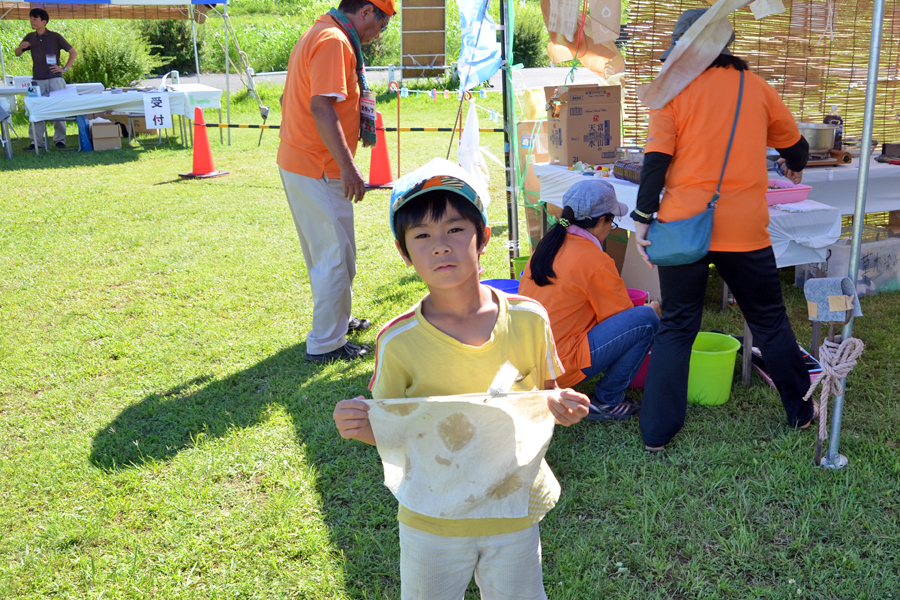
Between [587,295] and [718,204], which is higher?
[718,204]

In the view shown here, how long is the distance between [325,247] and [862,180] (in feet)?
9.30

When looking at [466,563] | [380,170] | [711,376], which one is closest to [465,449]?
[466,563]

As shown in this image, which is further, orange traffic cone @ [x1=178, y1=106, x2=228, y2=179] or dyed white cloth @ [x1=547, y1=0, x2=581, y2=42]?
orange traffic cone @ [x1=178, y1=106, x2=228, y2=179]

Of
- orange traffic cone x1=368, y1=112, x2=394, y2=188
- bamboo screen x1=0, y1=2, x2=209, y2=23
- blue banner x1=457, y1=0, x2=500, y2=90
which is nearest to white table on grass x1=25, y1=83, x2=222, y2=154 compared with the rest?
bamboo screen x1=0, y1=2, x2=209, y2=23

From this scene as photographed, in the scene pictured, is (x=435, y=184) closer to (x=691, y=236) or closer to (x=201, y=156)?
(x=691, y=236)

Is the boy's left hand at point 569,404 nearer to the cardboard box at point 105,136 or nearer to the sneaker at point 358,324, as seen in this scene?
the sneaker at point 358,324

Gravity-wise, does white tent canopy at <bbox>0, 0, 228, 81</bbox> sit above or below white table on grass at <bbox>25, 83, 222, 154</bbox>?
above

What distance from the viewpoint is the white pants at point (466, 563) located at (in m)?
1.60

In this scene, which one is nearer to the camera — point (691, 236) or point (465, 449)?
point (465, 449)

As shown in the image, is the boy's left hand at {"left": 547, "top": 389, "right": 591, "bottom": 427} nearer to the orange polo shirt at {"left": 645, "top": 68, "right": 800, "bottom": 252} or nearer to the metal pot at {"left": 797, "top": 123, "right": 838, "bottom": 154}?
the orange polo shirt at {"left": 645, "top": 68, "right": 800, "bottom": 252}

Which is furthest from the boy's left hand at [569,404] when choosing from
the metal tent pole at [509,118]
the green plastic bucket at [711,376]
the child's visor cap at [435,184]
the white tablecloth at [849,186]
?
the metal tent pole at [509,118]

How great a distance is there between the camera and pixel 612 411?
3.56m

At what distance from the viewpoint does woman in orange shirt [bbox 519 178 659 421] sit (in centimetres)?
335

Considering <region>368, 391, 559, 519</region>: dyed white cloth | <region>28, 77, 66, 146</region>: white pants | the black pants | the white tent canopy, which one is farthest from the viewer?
the white tent canopy
